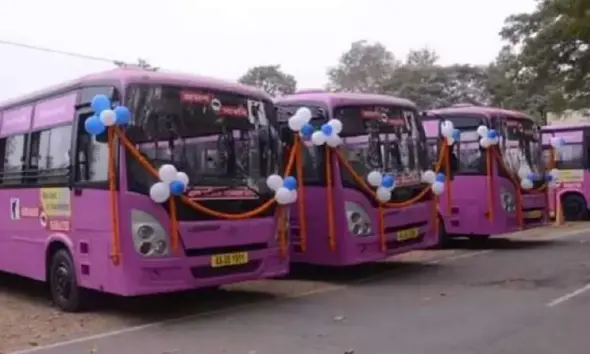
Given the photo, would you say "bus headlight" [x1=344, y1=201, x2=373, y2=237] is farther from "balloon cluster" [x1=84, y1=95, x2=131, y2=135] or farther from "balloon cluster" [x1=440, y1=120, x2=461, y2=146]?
"balloon cluster" [x1=84, y1=95, x2=131, y2=135]

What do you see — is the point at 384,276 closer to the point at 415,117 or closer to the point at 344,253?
the point at 344,253

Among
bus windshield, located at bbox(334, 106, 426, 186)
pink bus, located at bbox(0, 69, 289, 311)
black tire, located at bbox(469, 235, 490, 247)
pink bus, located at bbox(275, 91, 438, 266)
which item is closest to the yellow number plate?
pink bus, located at bbox(0, 69, 289, 311)

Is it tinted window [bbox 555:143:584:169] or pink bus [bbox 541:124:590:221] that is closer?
pink bus [bbox 541:124:590:221]

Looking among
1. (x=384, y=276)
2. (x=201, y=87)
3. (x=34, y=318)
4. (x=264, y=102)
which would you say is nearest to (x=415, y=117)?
(x=384, y=276)

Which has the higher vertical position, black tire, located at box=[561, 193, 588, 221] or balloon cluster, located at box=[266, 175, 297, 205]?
balloon cluster, located at box=[266, 175, 297, 205]

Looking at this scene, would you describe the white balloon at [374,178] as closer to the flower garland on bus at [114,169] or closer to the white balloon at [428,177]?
the white balloon at [428,177]

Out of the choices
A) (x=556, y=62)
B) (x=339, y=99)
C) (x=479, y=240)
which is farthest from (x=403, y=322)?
(x=556, y=62)

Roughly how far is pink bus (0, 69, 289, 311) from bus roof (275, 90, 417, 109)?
1709 mm

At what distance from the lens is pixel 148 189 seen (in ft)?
26.9

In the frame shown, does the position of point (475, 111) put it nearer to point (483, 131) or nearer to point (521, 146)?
point (483, 131)

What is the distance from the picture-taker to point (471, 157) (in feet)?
50.2

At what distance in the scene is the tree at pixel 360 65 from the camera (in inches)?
2739

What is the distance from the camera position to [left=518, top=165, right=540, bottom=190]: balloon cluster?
15344 millimetres

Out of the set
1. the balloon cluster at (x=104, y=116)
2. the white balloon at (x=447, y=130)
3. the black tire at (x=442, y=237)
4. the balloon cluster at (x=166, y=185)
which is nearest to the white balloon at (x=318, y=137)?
the balloon cluster at (x=166, y=185)
